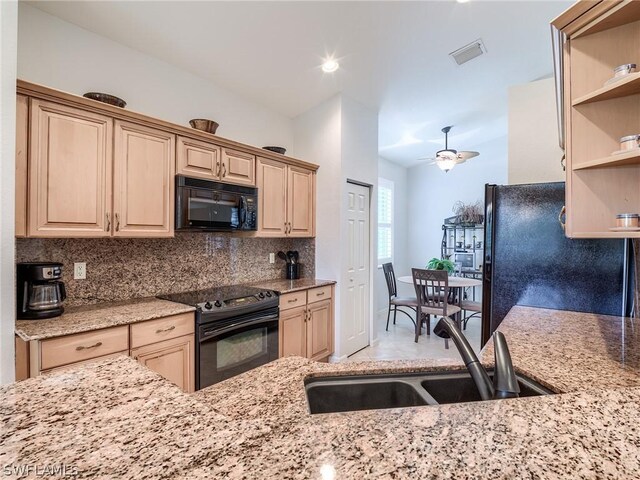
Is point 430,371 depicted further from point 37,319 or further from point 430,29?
point 430,29

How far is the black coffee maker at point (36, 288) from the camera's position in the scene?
173cm

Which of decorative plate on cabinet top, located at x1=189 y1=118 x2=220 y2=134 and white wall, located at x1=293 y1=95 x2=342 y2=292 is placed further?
white wall, located at x1=293 y1=95 x2=342 y2=292

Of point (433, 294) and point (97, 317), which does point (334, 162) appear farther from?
point (97, 317)

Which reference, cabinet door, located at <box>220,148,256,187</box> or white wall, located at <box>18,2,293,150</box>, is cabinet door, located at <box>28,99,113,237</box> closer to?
white wall, located at <box>18,2,293,150</box>

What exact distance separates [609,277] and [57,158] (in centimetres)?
347

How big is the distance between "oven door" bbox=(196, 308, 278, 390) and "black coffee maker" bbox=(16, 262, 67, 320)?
0.89m

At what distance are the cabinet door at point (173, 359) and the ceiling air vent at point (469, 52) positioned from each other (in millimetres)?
3502

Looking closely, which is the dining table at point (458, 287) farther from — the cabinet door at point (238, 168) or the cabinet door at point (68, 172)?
the cabinet door at point (68, 172)

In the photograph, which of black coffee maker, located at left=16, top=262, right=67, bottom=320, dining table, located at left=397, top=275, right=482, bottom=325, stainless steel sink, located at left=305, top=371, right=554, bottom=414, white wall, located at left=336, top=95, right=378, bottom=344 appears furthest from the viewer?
dining table, located at left=397, top=275, right=482, bottom=325

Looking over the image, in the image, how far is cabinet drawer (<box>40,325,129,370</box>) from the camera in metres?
1.56

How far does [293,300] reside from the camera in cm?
295

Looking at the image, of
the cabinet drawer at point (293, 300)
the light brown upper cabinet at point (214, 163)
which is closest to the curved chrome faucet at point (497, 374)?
the cabinet drawer at point (293, 300)

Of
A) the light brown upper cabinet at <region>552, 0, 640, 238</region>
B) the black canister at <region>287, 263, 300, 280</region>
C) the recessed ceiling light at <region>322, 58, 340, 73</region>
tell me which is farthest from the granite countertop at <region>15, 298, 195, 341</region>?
the recessed ceiling light at <region>322, 58, 340, 73</region>

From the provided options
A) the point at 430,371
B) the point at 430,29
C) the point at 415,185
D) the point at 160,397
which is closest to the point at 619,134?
the point at 430,371
